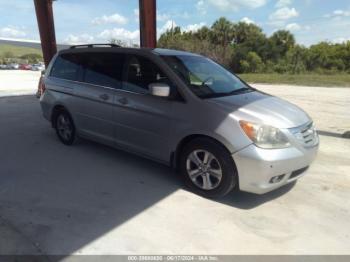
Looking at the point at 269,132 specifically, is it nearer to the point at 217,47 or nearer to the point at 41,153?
the point at 41,153

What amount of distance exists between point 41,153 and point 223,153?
133 inches

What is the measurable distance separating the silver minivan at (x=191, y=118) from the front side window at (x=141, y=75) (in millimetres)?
14

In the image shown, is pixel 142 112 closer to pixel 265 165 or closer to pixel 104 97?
pixel 104 97

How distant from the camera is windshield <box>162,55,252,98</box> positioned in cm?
463

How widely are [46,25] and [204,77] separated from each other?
7.93 meters

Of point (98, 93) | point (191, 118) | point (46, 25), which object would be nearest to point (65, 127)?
point (98, 93)

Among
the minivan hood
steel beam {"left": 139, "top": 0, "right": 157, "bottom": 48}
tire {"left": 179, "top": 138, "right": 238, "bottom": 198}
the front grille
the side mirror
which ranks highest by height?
steel beam {"left": 139, "top": 0, "right": 157, "bottom": 48}

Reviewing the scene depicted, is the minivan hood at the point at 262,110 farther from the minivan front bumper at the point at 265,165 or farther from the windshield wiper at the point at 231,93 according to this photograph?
the minivan front bumper at the point at 265,165

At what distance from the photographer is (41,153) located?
6.05m

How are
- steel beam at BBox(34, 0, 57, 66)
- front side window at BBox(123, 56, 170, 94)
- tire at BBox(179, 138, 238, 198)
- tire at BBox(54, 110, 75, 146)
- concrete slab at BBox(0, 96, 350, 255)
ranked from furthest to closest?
steel beam at BBox(34, 0, 57, 66), tire at BBox(54, 110, 75, 146), front side window at BBox(123, 56, 170, 94), tire at BBox(179, 138, 238, 198), concrete slab at BBox(0, 96, 350, 255)

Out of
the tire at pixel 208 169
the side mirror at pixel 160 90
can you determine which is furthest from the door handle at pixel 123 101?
the tire at pixel 208 169

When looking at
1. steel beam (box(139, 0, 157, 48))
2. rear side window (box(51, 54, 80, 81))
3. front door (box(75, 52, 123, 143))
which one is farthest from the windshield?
steel beam (box(139, 0, 157, 48))

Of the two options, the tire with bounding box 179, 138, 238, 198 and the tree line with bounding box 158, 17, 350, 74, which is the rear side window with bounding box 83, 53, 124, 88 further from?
the tree line with bounding box 158, 17, 350, 74

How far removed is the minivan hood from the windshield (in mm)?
227
